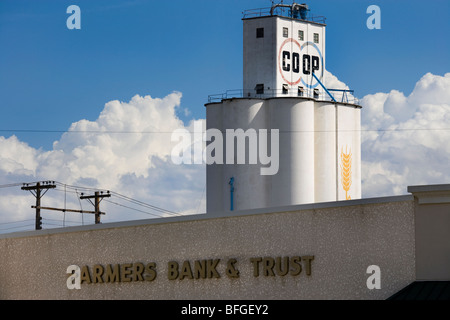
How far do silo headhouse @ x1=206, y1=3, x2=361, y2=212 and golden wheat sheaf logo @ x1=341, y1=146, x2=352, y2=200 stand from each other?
3.1 inches

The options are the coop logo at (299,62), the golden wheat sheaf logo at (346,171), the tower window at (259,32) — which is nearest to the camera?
the golden wheat sheaf logo at (346,171)

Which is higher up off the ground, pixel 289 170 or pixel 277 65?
pixel 277 65

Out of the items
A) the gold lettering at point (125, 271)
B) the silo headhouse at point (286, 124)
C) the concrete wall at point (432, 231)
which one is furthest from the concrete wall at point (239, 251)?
the silo headhouse at point (286, 124)

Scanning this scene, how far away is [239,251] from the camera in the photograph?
92.2 feet

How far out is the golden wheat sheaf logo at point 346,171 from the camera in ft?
227

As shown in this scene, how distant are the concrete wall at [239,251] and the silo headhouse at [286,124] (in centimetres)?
3384

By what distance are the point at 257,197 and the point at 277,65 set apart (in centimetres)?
1143

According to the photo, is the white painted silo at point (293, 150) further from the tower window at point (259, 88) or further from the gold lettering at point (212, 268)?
the gold lettering at point (212, 268)

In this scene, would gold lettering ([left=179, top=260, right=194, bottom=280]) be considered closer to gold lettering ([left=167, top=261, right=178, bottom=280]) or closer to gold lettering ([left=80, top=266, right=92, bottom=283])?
gold lettering ([left=167, top=261, right=178, bottom=280])

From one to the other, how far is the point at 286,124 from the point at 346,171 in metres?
6.90

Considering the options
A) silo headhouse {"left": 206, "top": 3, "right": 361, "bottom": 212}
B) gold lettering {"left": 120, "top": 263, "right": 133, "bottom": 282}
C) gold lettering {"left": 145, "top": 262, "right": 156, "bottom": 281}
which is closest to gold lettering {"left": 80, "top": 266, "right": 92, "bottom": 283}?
gold lettering {"left": 120, "top": 263, "right": 133, "bottom": 282}
